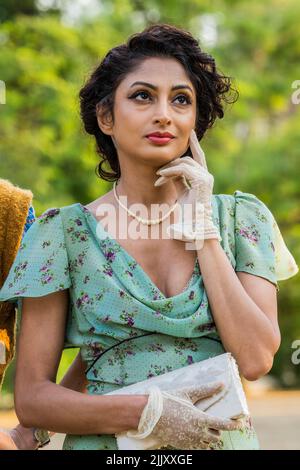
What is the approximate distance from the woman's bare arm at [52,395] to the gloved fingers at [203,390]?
117 mm

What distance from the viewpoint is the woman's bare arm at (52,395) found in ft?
8.61

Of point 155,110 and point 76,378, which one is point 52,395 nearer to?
point 76,378

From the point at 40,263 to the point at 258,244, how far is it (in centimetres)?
61

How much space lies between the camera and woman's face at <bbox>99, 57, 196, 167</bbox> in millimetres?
2814

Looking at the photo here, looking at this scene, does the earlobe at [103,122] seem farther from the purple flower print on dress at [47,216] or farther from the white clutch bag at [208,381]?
the white clutch bag at [208,381]

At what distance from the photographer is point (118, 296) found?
2740mm

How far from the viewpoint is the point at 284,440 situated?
878 centimetres

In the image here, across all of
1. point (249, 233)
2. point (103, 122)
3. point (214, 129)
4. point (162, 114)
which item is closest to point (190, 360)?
point (249, 233)

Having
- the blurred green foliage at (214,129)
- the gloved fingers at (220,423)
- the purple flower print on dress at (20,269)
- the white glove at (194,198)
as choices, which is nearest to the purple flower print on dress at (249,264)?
the white glove at (194,198)

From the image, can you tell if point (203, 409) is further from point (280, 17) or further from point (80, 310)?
point (280, 17)

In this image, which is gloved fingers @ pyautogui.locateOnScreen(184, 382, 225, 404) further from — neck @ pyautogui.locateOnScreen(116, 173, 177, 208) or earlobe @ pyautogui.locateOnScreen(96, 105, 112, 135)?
earlobe @ pyautogui.locateOnScreen(96, 105, 112, 135)

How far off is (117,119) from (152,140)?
155 mm

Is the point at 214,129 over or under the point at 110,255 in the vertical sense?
over

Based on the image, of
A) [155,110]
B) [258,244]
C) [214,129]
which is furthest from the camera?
[214,129]
